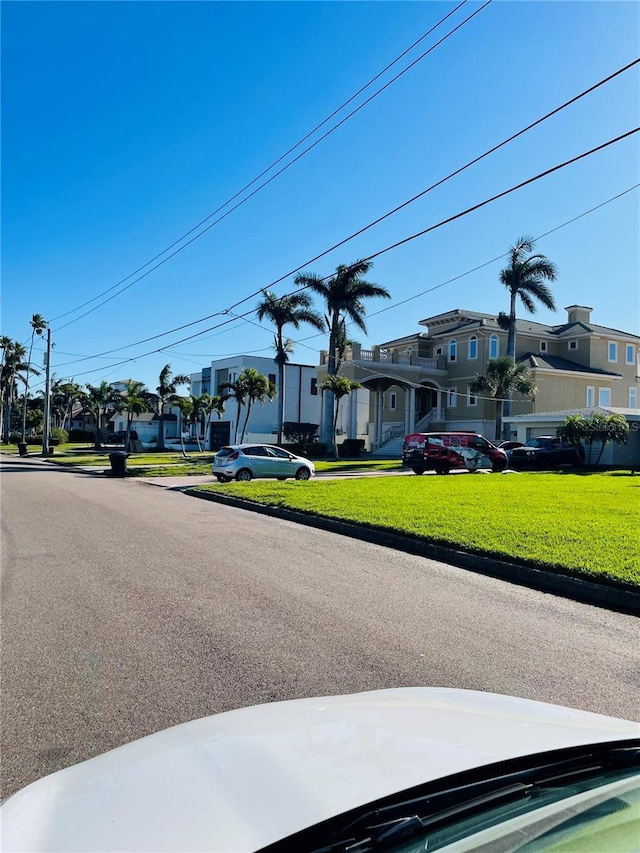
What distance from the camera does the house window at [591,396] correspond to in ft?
148

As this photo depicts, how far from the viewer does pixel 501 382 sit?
126ft

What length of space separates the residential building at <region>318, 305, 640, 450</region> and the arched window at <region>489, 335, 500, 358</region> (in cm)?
7

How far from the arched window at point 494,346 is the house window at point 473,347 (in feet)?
3.36

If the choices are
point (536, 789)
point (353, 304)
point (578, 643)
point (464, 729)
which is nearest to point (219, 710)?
point (464, 729)

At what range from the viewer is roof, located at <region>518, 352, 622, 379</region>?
42625 millimetres

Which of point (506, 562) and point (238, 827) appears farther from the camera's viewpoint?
point (506, 562)

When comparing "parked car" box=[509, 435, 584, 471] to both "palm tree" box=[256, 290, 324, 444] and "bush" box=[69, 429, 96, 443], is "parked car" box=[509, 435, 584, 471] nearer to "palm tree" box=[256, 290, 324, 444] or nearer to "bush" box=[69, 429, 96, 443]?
"palm tree" box=[256, 290, 324, 444]

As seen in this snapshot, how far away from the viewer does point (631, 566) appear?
765cm

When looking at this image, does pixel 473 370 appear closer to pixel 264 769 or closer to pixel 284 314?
pixel 284 314

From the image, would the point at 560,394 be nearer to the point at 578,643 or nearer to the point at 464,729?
the point at 578,643

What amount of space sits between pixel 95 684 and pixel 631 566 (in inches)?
257

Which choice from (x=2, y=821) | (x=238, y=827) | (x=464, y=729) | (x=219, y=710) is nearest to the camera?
(x=238, y=827)

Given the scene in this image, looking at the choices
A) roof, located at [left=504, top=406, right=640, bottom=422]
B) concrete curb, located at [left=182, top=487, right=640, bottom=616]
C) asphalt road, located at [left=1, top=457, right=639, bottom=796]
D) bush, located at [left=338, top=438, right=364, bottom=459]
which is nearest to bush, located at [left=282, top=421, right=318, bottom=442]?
bush, located at [left=338, top=438, right=364, bottom=459]

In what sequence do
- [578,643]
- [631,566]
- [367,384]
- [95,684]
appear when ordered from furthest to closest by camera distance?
[367,384], [631,566], [578,643], [95,684]
